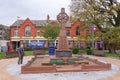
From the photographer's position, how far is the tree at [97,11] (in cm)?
4025

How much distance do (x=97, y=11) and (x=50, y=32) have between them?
22.7 meters

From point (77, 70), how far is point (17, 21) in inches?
2217

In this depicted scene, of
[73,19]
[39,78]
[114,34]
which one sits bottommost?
[39,78]

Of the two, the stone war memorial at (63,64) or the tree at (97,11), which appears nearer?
the stone war memorial at (63,64)

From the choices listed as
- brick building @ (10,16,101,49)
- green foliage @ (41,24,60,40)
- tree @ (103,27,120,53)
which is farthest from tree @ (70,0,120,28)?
brick building @ (10,16,101,49)

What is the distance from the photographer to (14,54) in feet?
110

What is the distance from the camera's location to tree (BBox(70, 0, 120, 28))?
132ft

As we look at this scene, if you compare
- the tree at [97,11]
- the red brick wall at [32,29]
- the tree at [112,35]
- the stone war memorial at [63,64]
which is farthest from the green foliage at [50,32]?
the stone war memorial at [63,64]

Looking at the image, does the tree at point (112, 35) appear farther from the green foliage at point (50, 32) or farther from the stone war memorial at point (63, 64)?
the green foliage at point (50, 32)

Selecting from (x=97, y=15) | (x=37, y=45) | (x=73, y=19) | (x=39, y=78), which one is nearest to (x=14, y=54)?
(x=73, y=19)

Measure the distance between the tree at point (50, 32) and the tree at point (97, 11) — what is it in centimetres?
2008

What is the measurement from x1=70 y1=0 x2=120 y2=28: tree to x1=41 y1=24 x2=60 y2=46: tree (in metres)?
20.1

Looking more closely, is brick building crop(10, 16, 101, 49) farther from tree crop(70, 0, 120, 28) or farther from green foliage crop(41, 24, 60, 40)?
tree crop(70, 0, 120, 28)

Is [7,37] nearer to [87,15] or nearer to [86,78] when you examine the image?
[87,15]
